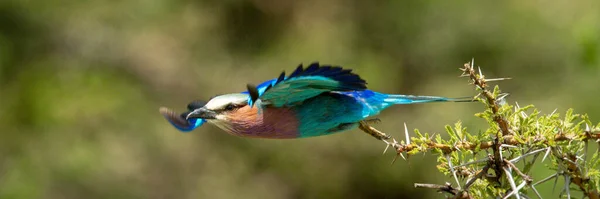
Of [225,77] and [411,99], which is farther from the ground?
[225,77]

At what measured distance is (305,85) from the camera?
164 centimetres

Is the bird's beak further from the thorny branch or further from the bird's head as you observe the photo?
the thorny branch

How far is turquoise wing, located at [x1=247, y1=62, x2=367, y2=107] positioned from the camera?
5.11ft

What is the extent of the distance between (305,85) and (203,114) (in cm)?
25

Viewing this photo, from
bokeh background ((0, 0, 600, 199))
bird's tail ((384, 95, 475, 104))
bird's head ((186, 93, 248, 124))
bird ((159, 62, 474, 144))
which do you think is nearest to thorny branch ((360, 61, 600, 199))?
bird ((159, 62, 474, 144))

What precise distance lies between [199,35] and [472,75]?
3.89 meters

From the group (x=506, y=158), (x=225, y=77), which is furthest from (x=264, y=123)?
(x=225, y=77)

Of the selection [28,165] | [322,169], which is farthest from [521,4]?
[28,165]

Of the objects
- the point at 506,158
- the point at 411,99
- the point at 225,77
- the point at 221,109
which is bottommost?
the point at 506,158

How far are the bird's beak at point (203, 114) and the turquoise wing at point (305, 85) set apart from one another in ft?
0.31

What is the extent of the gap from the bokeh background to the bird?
238cm

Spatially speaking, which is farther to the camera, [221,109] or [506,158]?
[221,109]

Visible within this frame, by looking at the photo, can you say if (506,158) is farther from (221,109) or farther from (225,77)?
(225,77)

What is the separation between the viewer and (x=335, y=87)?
1.61m
